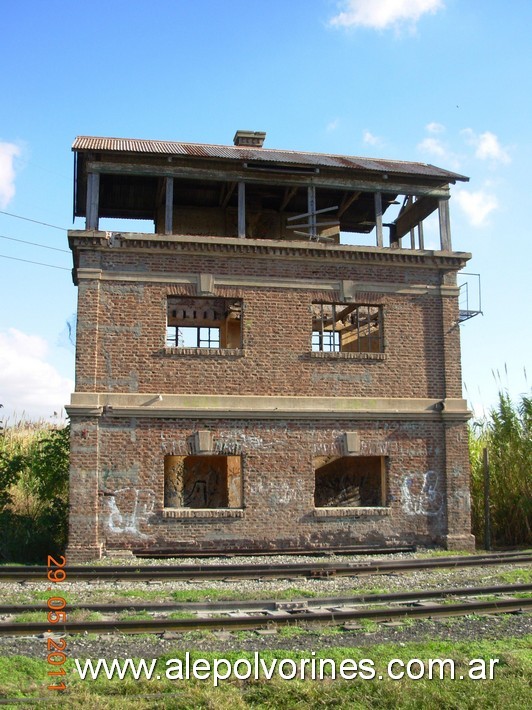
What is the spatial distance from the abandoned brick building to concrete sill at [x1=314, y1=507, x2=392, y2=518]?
0.03m

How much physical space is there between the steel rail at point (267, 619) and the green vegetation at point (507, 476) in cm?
875

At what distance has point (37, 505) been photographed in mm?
18203

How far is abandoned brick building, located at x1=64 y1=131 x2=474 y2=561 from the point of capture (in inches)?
583

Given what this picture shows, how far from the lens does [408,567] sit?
42.6ft

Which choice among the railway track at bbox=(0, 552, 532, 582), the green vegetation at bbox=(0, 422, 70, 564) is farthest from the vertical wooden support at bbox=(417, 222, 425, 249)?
the green vegetation at bbox=(0, 422, 70, 564)

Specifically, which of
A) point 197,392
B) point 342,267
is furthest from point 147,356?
point 342,267

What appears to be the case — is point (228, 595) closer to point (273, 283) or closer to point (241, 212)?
point (273, 283)

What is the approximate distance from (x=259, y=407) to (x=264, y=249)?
341 cm

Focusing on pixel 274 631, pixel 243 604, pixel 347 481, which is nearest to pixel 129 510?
pixel 243 604

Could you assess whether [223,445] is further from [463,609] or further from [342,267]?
[463,609]

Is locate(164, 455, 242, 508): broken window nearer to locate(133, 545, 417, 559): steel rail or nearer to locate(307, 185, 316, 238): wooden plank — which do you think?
locate(133, 545, 417, 559): steel rail

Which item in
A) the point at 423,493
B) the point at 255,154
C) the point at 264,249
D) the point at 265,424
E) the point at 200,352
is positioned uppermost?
the point at 255,154

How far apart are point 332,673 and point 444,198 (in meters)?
13.3

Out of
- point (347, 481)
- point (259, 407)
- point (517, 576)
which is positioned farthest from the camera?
point (347, 481)
